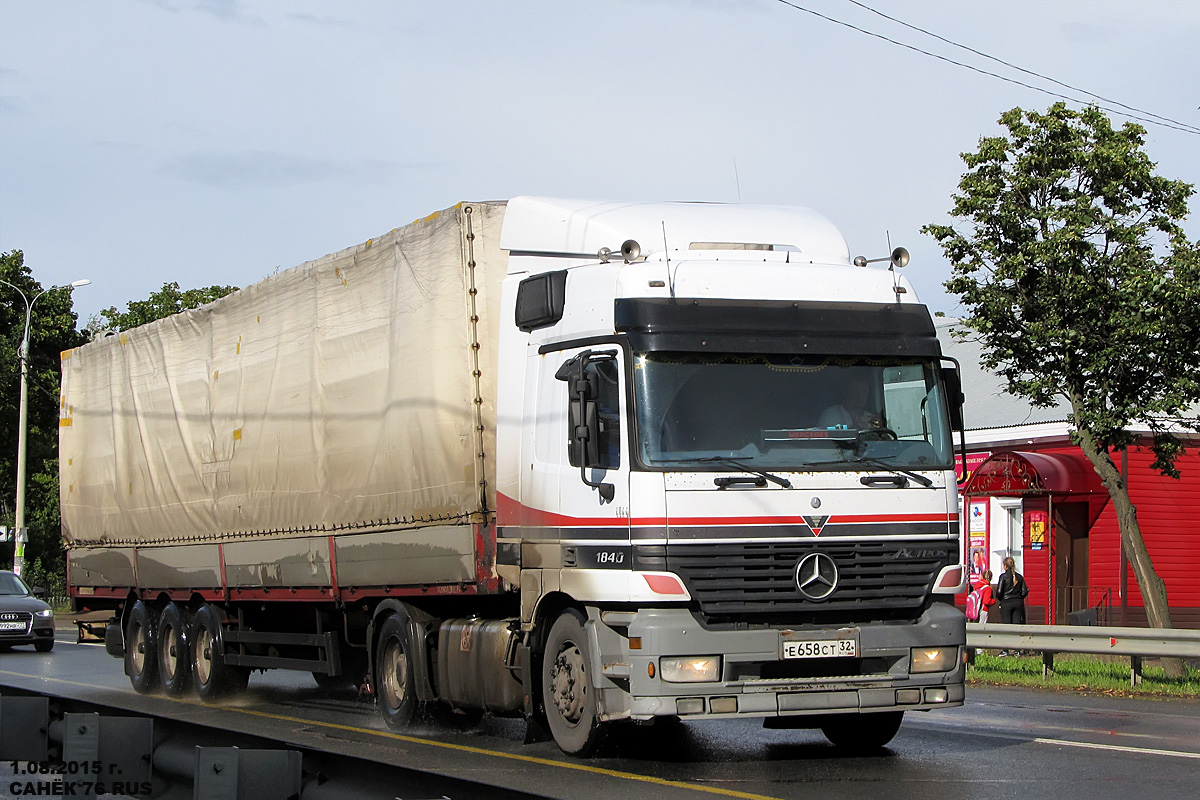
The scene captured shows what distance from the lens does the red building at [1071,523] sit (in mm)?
29672

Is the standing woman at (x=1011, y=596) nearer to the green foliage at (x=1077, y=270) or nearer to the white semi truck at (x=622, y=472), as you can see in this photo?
the green foliage at (x=1077, y=270)

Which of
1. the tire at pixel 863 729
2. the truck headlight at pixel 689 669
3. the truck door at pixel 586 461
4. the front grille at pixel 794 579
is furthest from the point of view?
the tire at pixel 863 729

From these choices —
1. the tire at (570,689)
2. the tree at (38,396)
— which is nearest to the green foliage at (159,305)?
the tree at (38,396)

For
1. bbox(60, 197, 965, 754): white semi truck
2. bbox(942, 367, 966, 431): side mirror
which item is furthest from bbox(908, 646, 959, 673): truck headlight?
bbox(942, 367, 966, 431): side mirror

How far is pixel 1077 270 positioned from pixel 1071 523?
9.65m

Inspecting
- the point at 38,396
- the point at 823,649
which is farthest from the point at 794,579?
the point at 38,396

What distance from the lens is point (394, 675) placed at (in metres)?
12.6

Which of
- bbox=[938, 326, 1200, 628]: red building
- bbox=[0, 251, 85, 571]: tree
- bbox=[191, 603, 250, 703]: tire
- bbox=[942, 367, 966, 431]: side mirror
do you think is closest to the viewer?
bbox=[942, 367, 966, 431]: side mirror

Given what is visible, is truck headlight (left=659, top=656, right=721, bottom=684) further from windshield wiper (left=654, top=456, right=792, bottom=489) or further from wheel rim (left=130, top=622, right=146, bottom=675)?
wheel rim (left=130, top=622, right=146, bottom=675)

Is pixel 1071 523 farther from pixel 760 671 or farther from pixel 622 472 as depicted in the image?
pixel 622 472

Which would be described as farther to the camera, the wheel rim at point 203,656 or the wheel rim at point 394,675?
the wheel rim at point 203,656

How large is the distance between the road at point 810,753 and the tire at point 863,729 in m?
0.19

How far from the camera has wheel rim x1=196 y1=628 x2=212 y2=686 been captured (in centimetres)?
1603

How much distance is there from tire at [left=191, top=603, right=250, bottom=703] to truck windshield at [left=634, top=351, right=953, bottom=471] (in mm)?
7991
